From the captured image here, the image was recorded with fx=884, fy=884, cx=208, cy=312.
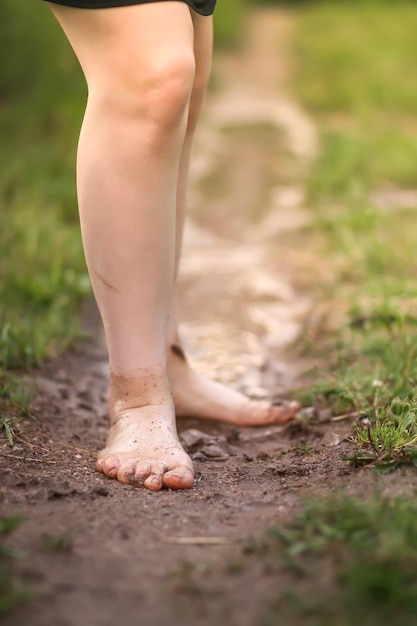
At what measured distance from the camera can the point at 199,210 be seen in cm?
371

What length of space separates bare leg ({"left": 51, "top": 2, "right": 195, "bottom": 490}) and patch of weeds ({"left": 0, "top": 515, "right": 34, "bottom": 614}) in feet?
1.22

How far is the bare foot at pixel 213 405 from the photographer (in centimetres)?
183

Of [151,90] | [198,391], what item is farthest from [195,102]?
[198,391]

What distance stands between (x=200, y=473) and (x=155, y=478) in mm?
146

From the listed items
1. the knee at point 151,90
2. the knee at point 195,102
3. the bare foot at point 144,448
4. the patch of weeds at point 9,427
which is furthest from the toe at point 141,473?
the knee at point 195,102

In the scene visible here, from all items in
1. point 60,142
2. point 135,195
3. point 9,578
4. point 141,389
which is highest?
point 135,195

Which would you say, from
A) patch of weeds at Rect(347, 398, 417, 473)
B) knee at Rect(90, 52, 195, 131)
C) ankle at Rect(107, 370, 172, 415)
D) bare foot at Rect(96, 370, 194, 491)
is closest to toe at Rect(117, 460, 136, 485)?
bare foot at Rect(96, 370, 194, 491)

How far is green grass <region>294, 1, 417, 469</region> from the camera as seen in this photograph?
1749 mm

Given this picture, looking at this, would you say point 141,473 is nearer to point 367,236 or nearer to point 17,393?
point 17,393

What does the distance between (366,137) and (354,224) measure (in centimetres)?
164

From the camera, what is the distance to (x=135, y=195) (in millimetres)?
1408

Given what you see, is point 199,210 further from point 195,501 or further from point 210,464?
point 195,501

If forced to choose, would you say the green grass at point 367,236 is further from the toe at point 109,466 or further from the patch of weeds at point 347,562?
the toe at point 109,466

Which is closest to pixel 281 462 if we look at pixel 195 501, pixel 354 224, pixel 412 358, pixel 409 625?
pixel 195 501
